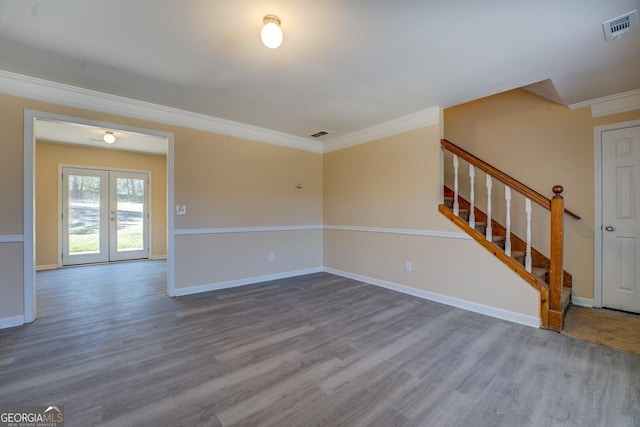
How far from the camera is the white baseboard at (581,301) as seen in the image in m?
3.23

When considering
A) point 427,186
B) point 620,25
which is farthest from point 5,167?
point 620,25

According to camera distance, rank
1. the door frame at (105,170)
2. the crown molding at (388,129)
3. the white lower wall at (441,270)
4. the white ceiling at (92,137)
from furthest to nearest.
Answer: the door frame at (105,170)
the white ceiling at (92,137)
the crown molding at (388,129)
the white lower wall at (441,270)

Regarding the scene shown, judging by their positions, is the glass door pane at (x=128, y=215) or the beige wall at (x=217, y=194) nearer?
the beige wall at (x=217, y=194)

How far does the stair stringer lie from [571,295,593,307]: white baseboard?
1.14m

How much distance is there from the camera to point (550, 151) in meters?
3.46

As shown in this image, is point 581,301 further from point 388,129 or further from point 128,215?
point 128,215

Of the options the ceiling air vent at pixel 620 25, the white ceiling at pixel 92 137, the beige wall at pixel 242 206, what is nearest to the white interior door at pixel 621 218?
the ceiling air vent at pixel 620 25

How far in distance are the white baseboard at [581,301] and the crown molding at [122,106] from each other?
15.0 ft

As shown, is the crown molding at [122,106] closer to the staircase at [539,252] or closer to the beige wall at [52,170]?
the staircase at [539,252]

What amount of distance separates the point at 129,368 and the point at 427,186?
3.56 metres

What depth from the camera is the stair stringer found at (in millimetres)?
2625

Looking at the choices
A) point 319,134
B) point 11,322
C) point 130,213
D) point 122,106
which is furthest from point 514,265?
point 130,213

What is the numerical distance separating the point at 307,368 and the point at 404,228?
2.45m

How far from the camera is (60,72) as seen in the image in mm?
2621
